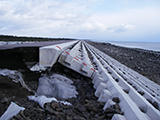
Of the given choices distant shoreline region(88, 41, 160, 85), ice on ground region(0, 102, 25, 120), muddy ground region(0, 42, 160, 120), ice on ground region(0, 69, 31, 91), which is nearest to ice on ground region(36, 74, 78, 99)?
muddy ground region(0, 42, 160, 120)

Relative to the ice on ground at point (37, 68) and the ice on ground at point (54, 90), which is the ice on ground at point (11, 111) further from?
the ice on ground at point (37, 68)

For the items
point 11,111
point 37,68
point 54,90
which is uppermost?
point 37,68

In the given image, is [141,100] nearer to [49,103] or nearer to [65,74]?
[49,103]

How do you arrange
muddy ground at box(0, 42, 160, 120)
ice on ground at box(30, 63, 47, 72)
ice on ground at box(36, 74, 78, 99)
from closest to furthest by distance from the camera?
muddy ground at box(0, 42, 160, 120)
ice on ground at box(36, 74, 78, 99)
ice on ground at box(30, 63, 47, 72)

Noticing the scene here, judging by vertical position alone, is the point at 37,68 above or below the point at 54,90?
above

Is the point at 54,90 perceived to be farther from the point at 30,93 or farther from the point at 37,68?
the point at 37,68

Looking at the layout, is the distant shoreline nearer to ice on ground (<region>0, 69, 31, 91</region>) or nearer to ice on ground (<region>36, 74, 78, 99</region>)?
ice on ground (<region>36, 74, 78, 99</region>)

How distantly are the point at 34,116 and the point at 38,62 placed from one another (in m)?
2.16

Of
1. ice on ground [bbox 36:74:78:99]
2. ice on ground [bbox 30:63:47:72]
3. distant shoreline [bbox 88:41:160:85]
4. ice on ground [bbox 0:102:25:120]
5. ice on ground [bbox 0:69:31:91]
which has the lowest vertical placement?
distant shoreline [bbox 88:41:160:85]

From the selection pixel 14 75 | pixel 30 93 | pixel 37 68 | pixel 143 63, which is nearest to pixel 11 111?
pixel 30 93

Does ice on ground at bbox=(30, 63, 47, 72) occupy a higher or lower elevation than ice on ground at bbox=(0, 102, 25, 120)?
higher

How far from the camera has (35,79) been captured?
11.3 feet

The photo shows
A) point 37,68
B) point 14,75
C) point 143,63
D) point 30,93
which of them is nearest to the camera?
point 30,93

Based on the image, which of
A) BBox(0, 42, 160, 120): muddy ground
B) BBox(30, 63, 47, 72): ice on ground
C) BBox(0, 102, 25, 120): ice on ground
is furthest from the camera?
BBox(30, 63, 47, 72): ice on ground
